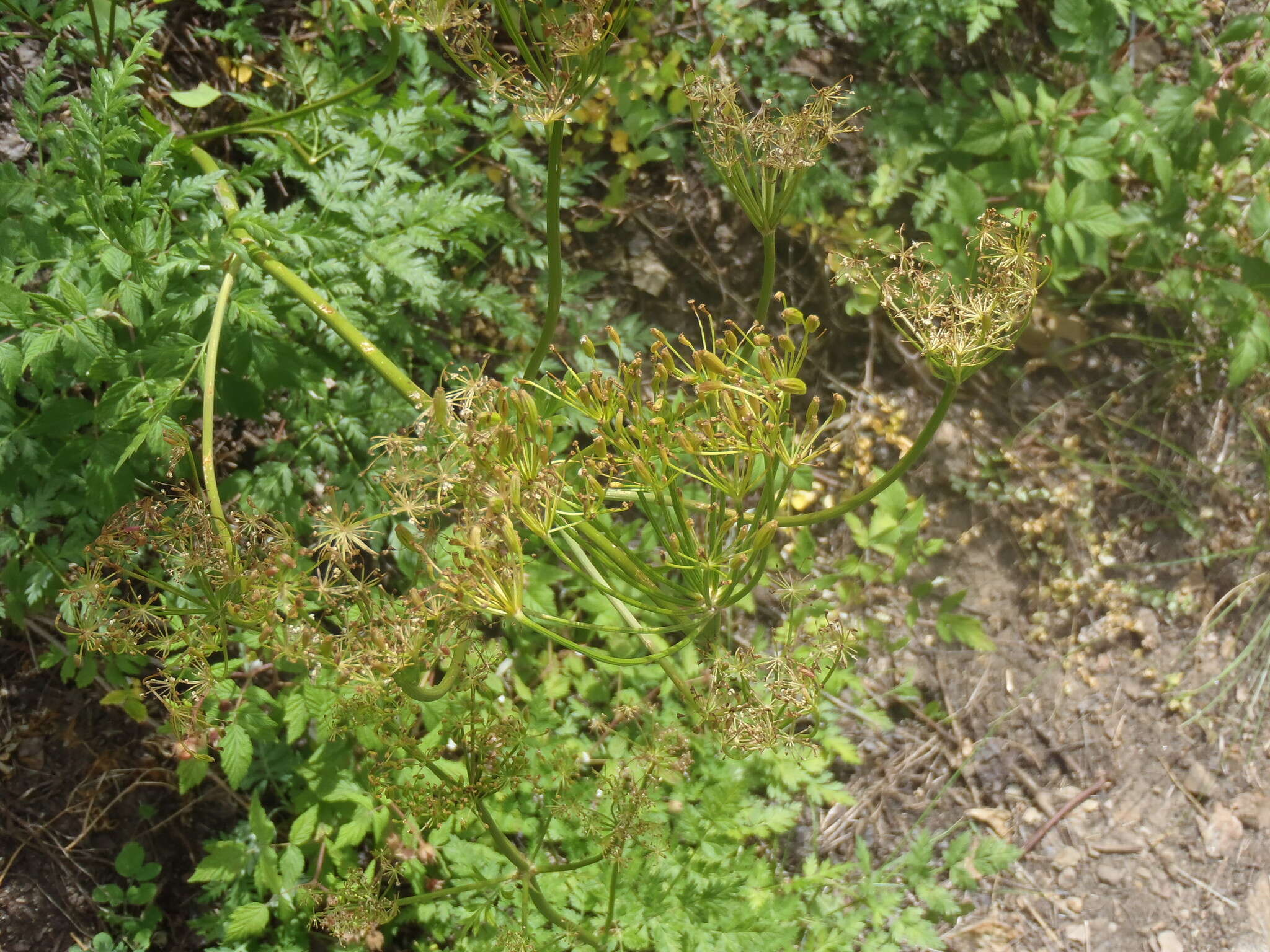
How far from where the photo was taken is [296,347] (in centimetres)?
286

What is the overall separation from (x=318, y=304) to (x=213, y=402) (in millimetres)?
355

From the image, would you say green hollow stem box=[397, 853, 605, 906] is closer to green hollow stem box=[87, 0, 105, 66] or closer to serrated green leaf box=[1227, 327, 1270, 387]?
green hollow stem box=[87, 0, 105, 66]

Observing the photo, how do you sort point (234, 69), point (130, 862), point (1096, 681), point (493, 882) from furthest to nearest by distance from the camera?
1. point (1096, 681)
2. point (234, 69)
3. point (130, 862)
4. point (493, 882)

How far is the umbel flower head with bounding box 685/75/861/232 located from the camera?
2162 millimetres

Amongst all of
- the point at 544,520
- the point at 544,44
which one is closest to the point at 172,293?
the point at 544,44

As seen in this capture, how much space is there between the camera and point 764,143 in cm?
224

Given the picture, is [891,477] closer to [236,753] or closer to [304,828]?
[236,753]

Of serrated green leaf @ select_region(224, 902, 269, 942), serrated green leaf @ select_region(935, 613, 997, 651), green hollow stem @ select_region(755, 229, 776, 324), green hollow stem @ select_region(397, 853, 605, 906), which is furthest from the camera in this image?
serrated green leaf @ select_region(935, 613, 997, 651)

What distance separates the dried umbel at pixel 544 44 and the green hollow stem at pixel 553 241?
0.05 meters

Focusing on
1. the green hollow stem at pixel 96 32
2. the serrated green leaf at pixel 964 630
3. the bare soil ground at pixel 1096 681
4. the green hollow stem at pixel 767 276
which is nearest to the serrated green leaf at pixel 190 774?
the green hollow stem at pixel 767 276

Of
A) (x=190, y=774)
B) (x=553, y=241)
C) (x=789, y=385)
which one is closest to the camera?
(x=789, y=385)

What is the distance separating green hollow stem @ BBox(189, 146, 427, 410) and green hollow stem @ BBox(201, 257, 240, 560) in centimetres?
7

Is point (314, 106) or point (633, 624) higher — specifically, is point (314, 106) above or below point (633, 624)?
above

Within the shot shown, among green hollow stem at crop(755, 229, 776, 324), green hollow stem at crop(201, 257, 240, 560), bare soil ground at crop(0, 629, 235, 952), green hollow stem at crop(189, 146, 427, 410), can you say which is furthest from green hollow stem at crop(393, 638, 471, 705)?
bare soil ground at crop(0, 629, 235, 952)
